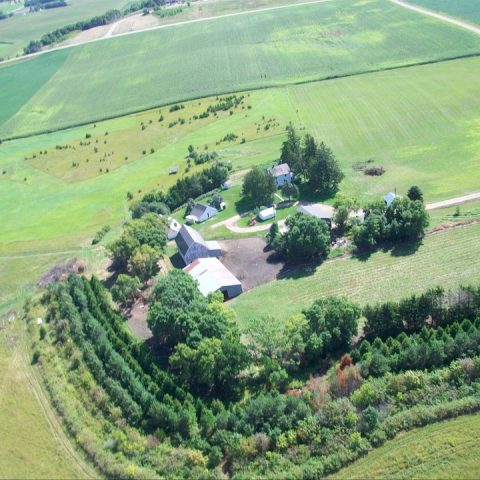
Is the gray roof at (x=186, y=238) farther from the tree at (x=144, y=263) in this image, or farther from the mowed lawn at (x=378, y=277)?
the mowed lawn at (x=378, y=277)

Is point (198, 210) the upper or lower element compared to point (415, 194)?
lower

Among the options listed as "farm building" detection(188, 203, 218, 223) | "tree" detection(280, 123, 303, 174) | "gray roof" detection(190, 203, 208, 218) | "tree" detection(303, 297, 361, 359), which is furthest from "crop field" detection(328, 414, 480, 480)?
"tree" detection(280, 123, 303, 174)

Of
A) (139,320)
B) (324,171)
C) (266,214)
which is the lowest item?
(139,320)

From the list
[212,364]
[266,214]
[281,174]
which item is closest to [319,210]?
[266,214]

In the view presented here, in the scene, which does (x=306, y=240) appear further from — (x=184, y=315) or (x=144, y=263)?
(x=144, y=263)

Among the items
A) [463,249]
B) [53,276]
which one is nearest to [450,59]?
[463,249]
